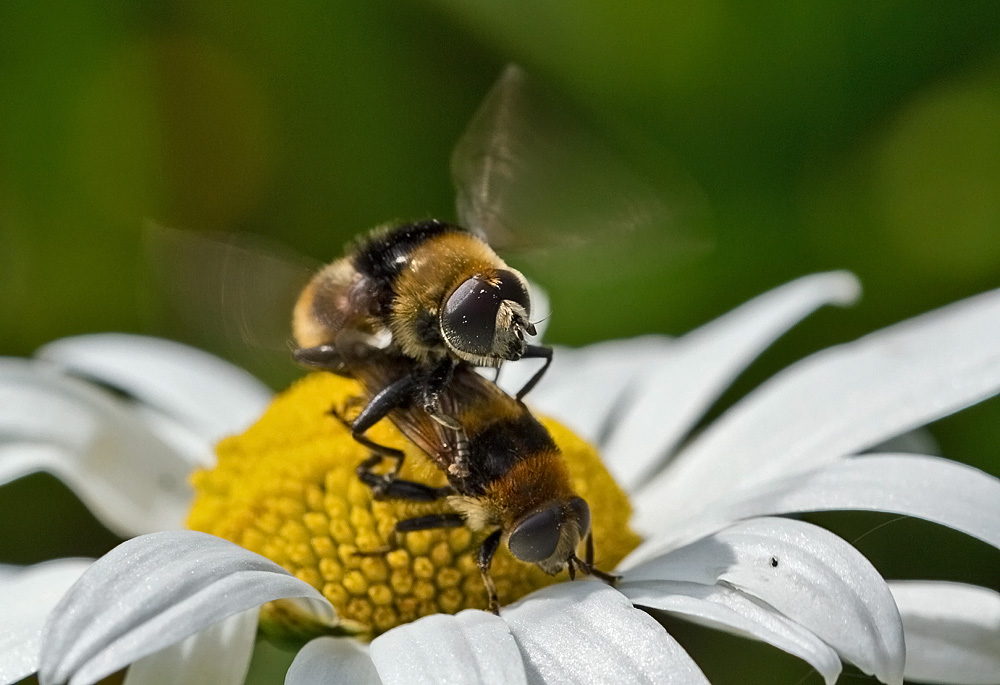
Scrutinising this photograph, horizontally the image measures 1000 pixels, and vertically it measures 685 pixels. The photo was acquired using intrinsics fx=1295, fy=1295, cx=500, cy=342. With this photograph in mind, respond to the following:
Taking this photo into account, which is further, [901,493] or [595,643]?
[901,493]

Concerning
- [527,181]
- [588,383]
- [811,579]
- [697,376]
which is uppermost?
[527,181]

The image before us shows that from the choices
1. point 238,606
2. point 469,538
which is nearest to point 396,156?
point 469,538

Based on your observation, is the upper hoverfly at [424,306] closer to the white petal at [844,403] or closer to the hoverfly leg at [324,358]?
the hoverfly leg at [324,358]

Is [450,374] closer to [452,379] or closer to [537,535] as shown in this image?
[452,379]

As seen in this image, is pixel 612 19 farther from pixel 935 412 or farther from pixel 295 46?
pixel 935 412

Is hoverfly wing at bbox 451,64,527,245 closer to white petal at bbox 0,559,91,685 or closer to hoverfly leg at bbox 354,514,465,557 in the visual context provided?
hoverfly leg at bbox 354,514,465,557

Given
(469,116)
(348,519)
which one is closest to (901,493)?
(348,519)
